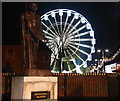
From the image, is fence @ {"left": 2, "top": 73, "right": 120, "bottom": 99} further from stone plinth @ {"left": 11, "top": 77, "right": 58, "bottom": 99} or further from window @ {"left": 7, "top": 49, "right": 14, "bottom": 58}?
window @ {"left": 7, "top": 49, "right": 14, "bottom": 58}

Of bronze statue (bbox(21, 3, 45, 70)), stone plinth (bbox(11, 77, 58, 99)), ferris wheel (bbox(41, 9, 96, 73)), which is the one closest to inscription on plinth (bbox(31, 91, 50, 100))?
stone plinth (bbox(11, 77, 58, 99))

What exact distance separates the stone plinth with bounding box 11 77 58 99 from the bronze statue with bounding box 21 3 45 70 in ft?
1.72

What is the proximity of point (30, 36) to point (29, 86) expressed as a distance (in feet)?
4.85

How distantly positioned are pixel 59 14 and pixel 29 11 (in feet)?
44.7

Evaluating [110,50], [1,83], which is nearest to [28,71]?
[1,83]

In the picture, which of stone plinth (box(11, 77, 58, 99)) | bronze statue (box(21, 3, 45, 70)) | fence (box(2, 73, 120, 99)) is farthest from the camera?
fence (box(2, 73, 120, 99))

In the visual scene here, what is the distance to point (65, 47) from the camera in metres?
17.7

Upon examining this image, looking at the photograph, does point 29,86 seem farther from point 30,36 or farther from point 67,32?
point 67,32

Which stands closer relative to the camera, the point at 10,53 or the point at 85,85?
the point at 85,85

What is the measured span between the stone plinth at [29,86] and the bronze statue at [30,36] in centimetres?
53

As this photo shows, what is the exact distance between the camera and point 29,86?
14.2ft

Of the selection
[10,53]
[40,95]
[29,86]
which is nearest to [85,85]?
[40,95]

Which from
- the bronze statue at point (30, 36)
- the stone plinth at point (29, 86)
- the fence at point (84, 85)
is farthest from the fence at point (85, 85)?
the stone plinth at point (29, 86)

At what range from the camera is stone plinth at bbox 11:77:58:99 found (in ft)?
14.0
